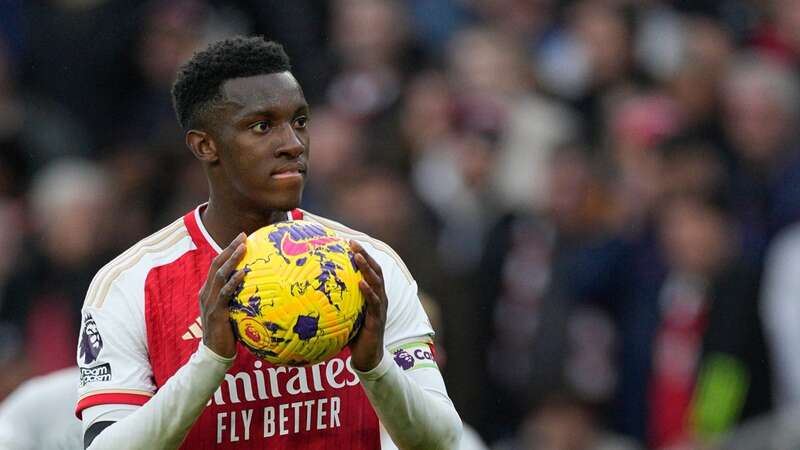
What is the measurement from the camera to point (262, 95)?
5258 mm

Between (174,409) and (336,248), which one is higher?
(336,248)

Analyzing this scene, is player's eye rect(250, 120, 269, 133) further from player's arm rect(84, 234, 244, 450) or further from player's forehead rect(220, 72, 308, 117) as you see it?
player's arm rect(84, 234, 244, 450)

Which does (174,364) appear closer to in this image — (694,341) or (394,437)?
(394,437)

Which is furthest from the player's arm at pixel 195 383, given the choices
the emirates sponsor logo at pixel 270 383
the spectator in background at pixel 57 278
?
the spectator in background at pixel 57 278

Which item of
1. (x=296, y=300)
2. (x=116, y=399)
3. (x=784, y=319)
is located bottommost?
(x=784, y=319)

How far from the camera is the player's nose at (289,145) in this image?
521 cm

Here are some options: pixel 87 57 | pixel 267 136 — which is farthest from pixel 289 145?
pixel 87 57

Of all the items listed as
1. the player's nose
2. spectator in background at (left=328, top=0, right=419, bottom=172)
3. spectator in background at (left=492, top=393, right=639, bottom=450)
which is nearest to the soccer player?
the player's nose

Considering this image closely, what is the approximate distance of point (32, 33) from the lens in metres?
13.6

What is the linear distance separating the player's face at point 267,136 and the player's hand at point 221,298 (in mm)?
331

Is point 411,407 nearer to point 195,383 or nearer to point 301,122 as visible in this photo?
point 195,383

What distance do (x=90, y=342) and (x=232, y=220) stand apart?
1.81 ft

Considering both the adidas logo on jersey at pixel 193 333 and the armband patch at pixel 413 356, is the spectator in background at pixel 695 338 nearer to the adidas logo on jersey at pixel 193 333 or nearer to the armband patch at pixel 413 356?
the armband patch at pixel 413 356

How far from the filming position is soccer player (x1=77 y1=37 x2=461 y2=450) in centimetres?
518
